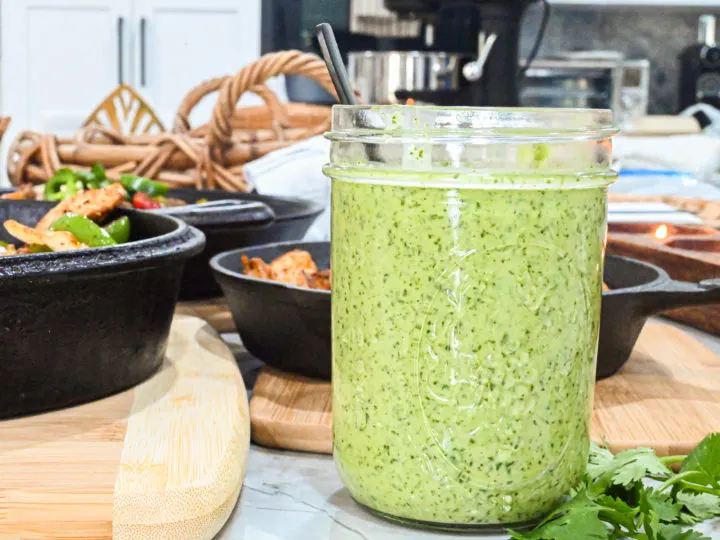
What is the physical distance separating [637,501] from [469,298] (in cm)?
Answer: 20

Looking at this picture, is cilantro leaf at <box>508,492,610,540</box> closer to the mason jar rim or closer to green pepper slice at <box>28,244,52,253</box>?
the mason jar rim

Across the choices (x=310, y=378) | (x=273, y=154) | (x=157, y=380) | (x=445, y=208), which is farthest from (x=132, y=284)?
(x=273, y=154)

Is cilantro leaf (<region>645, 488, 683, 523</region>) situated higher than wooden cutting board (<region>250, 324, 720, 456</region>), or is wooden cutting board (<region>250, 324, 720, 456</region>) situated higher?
cilantro leaf (<region>645, 488, 683, 523</region>)

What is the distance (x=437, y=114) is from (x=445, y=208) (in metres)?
0.06

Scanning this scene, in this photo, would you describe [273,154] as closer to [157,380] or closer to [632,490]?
[157,380]

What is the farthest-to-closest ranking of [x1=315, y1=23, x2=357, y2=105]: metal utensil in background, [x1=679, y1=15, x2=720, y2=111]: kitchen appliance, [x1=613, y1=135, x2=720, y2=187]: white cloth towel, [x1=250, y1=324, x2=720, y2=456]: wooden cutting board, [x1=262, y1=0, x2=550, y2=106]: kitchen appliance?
[x1=679, y1=15, x2=720, y2=111]: kitchen appliance, [x1=613, y1=135, x2=720, y2=187]: white cloth towel, [x1=262, y1=0, x2=550, y2=106]: kitchen appliance, [x1=250, y1=324, x2=720, y2=456]: wooden cutting board, [x1=315, y1=23, x2=357, y2=105]: metal utensil in background

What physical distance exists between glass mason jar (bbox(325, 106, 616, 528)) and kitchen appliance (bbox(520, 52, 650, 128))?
4.18 m

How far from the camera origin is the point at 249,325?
997 millimetres

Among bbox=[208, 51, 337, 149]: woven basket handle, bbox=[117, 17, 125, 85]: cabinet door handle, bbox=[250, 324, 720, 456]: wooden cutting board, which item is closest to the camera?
bbox=[250, 324, 720, 456]: wooden cutting board

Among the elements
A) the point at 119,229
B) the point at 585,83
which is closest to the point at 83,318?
the point at 119,229

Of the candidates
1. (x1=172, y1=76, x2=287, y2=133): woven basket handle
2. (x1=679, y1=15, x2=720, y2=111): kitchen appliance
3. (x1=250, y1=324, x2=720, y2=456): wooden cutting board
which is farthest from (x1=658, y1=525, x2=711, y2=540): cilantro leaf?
(x1=679, y1=15, x2=720, y2=111): kitchen appliance

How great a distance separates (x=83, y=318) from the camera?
846 millimetres

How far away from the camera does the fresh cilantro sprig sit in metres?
0.62

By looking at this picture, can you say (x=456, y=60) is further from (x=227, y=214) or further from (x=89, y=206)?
(x=89, y=206)
